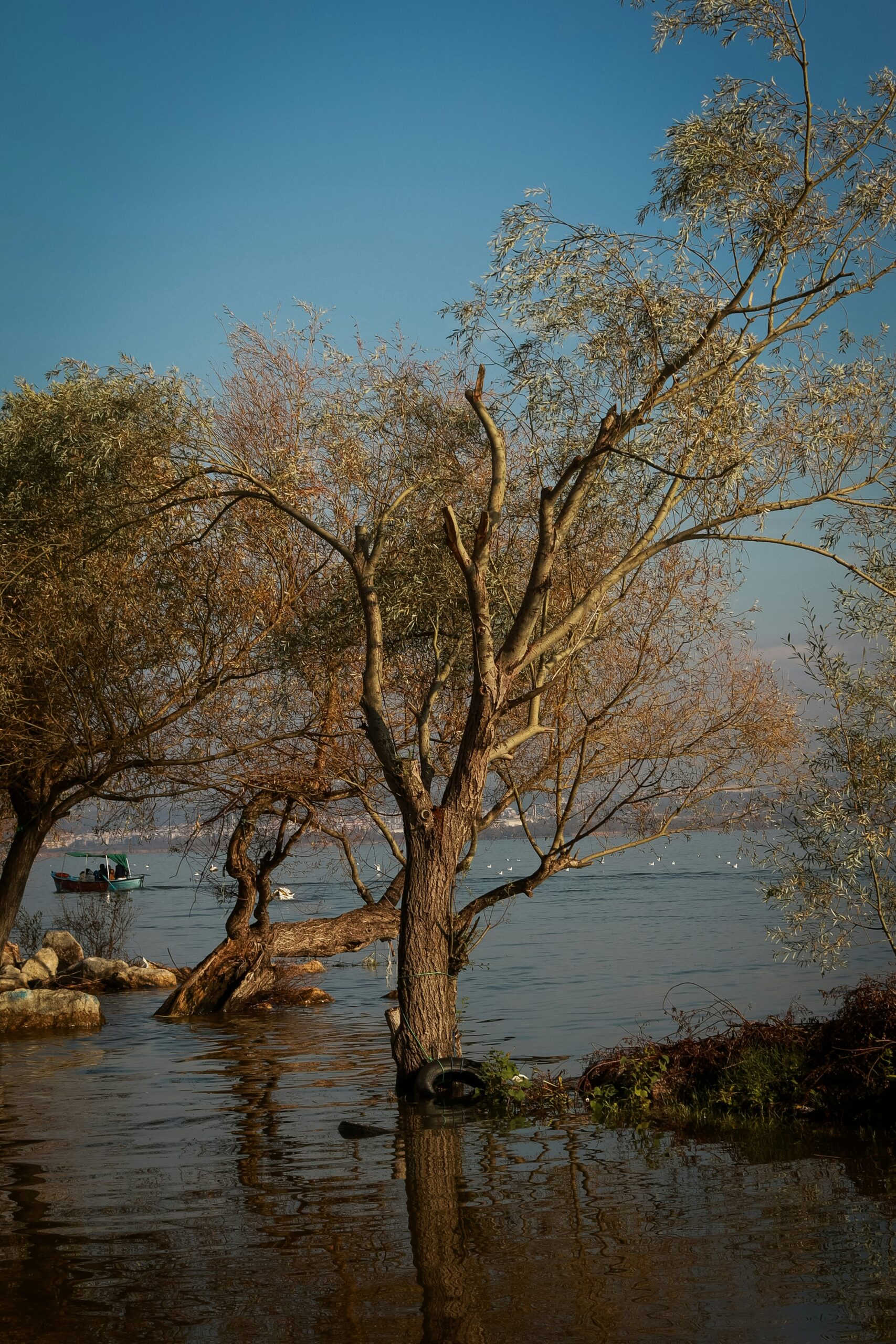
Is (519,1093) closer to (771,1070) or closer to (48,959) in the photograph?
(771,1070)

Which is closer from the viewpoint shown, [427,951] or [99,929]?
[427,951]

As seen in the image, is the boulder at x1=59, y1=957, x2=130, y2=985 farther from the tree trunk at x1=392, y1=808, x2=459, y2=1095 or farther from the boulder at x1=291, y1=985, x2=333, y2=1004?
the tree trunk at x1=392, y1=808, x2=459, y2=1095

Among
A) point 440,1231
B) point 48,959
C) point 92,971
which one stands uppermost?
point 48,959

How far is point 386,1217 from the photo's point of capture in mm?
9367

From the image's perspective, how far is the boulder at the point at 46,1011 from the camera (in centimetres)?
2238

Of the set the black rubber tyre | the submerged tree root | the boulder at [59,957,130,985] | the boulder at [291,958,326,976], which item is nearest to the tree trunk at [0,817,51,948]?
the boulder at [59,957,130,985]

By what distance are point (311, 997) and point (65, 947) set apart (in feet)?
26.2

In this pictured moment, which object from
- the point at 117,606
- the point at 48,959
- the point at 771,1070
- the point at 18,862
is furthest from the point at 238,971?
the point at 771,1070

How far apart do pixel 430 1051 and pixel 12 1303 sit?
19.6 feet

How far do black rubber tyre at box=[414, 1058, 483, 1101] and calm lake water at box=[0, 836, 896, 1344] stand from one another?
0.98ft

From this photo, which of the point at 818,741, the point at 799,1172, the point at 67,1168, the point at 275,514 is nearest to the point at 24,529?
the point at 275,514

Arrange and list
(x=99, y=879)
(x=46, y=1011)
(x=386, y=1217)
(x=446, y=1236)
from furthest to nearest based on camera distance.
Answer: (x=99, y=879), (x=46, y=1011), (x=386, y=1217), (x=446, y=1236)

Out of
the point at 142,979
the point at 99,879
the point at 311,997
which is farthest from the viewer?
the point at 99,879

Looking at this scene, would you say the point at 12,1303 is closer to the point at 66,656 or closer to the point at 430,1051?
the point at 430,1051
